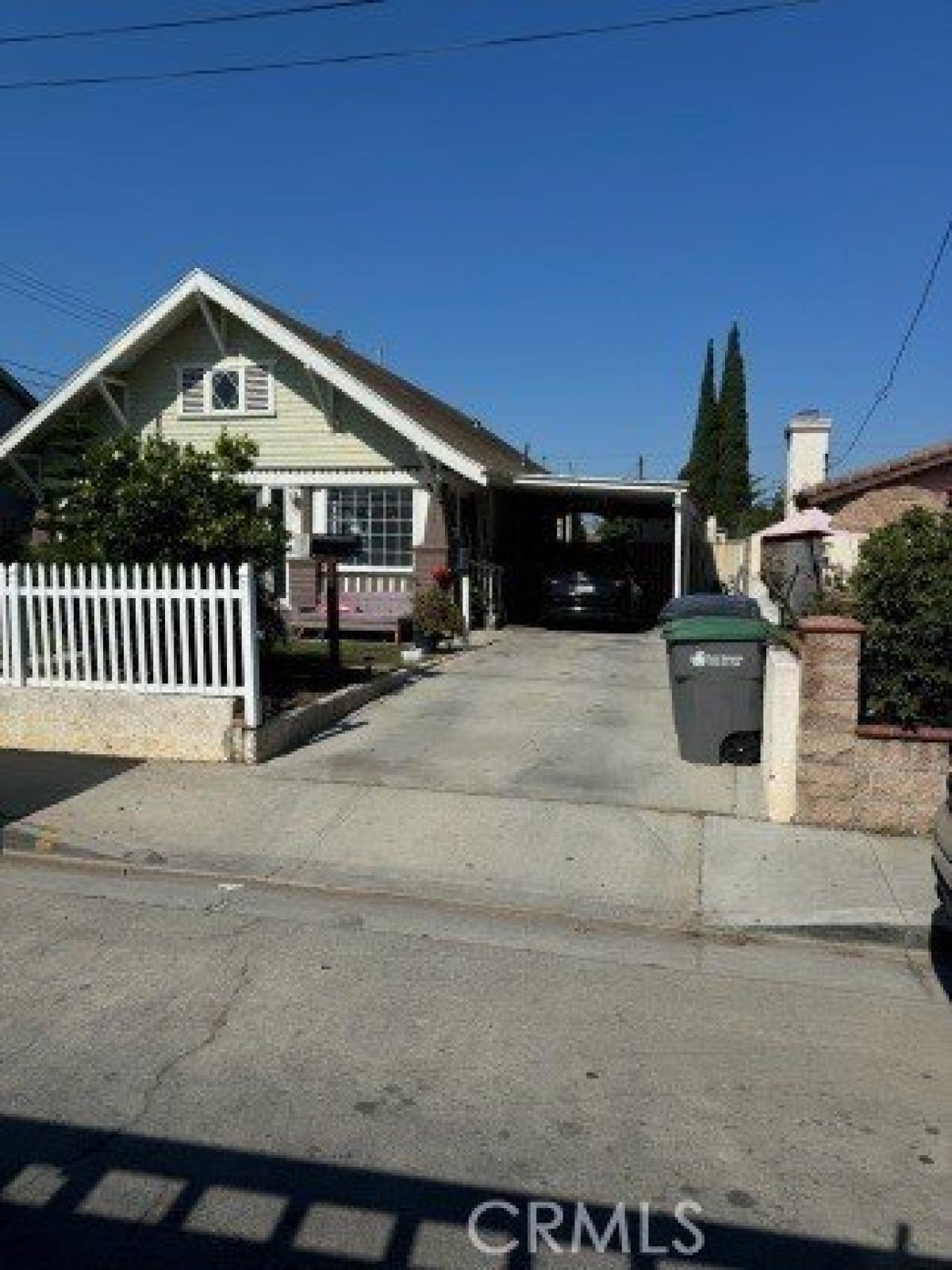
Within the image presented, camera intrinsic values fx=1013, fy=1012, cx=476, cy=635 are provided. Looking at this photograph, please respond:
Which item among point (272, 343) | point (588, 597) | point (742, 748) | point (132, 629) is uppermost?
point (272, 343)

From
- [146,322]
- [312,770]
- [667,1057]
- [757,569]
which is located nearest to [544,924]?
[667,1057]

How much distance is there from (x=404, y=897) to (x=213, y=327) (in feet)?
44.0

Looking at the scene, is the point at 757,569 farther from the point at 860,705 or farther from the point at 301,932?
the point at 301,932

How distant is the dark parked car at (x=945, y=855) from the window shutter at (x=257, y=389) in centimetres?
1436

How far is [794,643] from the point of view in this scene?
7.38 m

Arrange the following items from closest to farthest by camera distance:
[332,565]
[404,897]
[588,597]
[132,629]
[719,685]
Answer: [404,897], [719,685], [132,629], [332,565], [588,597]

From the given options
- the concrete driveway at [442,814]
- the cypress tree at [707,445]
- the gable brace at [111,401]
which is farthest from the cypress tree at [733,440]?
the concrete driveway at [442,814]

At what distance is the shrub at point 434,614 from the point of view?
1455cm

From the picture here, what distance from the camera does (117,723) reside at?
8.20 m

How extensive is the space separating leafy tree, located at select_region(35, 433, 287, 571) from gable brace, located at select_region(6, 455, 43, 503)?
941cm

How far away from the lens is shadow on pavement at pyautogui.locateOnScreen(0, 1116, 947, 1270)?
2.69 metres

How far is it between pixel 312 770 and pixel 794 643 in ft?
12.3

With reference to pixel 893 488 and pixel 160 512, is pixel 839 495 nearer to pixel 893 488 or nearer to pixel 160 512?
pixel 893 488

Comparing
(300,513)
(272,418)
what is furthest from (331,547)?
(272,418)
